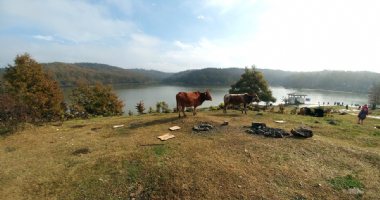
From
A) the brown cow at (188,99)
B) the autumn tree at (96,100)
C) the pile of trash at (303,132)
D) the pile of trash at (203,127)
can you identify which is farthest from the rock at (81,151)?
the autumn tree at (96,100)

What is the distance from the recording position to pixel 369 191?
1005cm

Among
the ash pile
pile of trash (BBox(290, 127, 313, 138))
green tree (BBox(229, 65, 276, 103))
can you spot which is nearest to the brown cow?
the ash pile

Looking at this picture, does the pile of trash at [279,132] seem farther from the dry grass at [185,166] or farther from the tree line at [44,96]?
the tree line at [44,96]

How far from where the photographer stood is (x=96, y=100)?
44219 millimetres

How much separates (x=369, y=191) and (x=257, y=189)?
14.8 feet

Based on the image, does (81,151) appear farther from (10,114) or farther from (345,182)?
(345,182)

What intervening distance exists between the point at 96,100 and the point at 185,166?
36.9m

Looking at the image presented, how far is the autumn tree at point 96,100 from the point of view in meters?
43.2

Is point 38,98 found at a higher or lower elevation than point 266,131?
higher

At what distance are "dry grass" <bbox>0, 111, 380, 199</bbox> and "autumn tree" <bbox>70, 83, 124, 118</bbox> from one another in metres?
27.2

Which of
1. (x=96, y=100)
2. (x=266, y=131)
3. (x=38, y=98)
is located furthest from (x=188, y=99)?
(x=96, y=100)

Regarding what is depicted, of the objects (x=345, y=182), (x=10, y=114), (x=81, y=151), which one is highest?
(x=10, y=114)

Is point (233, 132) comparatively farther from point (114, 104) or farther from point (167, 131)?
point (114, 104)

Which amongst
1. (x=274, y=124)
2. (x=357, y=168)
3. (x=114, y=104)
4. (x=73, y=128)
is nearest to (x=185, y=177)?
(x=357, y=168)
